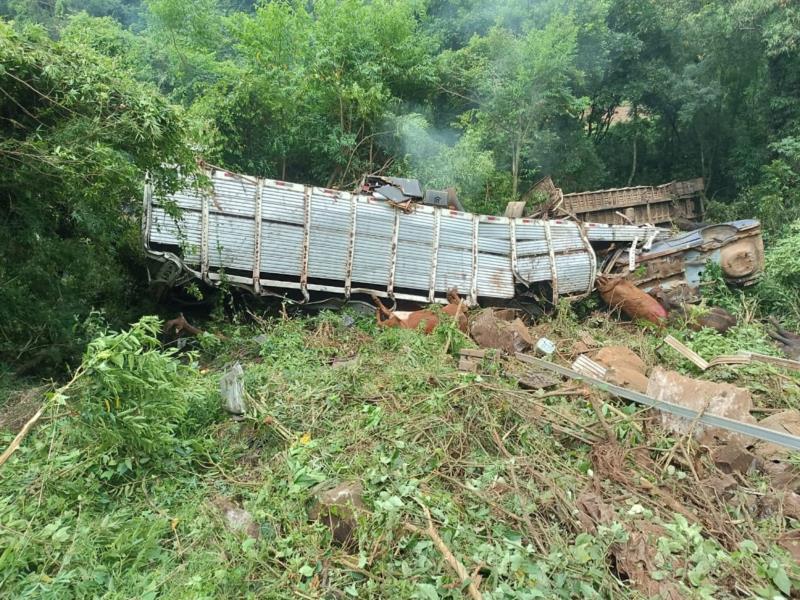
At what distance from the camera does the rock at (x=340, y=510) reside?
2959mm

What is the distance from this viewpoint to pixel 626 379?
5.09 metres

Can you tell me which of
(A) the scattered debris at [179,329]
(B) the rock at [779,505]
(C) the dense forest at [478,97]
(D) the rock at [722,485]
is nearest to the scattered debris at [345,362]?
(A) the scattered debris at [179,329]

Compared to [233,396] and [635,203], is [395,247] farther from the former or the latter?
[635,203]

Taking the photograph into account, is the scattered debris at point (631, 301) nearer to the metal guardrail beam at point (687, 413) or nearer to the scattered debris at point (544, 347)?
the scattered debris at point (544, 347)

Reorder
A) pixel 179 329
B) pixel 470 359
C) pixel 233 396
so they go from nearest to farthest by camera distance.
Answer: pixel 233 396, pixel 470 359, pixel 179 329

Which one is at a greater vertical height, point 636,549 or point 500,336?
point 500,336

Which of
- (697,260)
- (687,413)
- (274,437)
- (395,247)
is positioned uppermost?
(697,260)

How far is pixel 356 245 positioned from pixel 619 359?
4482mm

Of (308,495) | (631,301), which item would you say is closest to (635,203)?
(631,301)

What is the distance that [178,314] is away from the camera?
25.3 feet

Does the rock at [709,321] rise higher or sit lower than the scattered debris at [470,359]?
higher

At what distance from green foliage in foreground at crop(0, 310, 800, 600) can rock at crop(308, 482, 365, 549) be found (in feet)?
0.28

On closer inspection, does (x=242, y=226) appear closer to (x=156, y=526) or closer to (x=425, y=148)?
(x=156, y=526)

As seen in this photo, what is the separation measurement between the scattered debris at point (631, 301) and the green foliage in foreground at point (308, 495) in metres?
4.15
